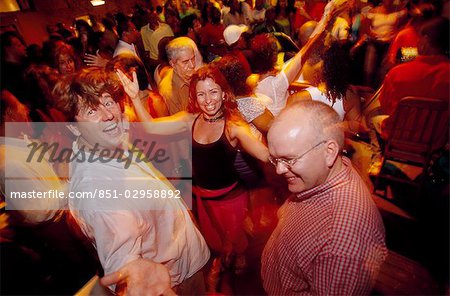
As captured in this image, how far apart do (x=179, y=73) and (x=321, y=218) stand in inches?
95.3

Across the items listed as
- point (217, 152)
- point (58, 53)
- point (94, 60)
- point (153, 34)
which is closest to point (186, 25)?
point (153, 34)

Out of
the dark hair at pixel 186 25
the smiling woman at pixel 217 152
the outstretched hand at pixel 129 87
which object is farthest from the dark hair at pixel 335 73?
the dark hair at pixel 186 25

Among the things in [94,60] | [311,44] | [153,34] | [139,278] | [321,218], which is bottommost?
[139,278]

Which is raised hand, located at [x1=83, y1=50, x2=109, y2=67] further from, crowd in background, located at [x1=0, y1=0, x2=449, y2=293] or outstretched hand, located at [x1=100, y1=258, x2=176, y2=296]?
outstretched hand, located at [x1=100, y1=258, x2=176, y2=296]

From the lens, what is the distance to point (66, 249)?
232cm

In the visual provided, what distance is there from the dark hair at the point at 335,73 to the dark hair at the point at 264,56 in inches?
19.0

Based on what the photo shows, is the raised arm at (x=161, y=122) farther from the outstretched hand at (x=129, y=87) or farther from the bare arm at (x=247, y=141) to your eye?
the bare arm at (x=247, y=141)

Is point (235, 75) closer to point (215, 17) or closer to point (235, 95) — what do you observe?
point (235, 95)

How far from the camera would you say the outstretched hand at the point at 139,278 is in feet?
3.89

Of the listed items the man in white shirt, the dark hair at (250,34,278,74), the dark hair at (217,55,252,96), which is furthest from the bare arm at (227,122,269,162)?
the man in white shirt

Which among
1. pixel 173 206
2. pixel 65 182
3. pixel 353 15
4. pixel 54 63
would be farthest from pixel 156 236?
pixel 353 15

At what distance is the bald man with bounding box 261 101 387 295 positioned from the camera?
3.86 feet

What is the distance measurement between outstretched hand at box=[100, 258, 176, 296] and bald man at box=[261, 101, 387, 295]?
25.4 inches

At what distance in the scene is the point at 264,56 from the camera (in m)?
2.72
